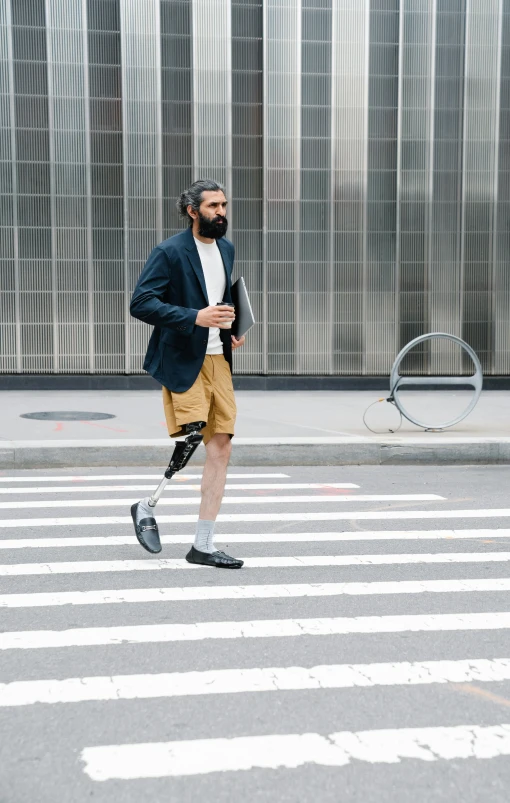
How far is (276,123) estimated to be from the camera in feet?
58.3

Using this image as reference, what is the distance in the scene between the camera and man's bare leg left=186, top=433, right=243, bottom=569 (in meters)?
5.82

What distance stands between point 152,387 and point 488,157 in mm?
7117

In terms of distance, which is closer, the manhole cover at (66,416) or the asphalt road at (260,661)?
the asphalt road at (260,661)

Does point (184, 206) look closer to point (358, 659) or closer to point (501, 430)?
point (358, 659)

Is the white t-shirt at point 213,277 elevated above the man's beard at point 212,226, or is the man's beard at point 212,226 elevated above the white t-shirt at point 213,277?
the man's beard at point 212,226

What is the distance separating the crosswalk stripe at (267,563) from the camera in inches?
227

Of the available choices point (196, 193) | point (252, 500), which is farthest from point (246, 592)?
point (252, 500)

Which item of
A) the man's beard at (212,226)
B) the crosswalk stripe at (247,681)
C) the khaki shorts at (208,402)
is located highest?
the man's beard at (212,226)

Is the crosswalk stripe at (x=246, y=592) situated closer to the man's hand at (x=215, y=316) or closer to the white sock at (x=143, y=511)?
the white sock at (x=143, y=511)

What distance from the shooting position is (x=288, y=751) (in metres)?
3.26

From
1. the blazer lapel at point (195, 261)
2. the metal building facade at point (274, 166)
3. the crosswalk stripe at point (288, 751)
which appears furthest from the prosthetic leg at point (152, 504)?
the metal building facade at point (274, 166)

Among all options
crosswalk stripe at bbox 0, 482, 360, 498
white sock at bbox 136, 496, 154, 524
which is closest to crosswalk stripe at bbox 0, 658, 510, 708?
white sock at bbox 136, 496, 154, 524

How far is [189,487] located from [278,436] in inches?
95.8

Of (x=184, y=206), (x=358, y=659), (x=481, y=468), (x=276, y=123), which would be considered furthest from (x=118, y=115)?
(x=358, y=659)
